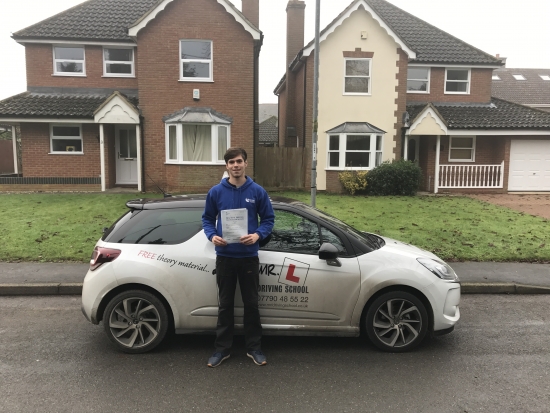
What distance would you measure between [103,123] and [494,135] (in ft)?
51.7

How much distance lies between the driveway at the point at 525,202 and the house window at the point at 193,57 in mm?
11303

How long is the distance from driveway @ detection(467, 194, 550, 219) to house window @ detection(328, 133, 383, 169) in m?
4.25

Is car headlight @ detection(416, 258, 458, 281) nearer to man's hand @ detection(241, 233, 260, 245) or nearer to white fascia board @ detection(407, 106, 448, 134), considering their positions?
man's hand @ detection(241, 233, 260, 245)

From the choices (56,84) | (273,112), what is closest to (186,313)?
(56,84)

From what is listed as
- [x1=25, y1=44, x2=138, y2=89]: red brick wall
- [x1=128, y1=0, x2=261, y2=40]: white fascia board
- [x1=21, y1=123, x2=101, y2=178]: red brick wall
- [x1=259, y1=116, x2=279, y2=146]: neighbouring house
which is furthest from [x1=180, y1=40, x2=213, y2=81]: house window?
[x1=259, y1=116, x2=279, y2=146]: neighbouring house

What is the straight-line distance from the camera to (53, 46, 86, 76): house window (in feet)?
60.8

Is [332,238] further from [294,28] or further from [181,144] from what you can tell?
[294,28]

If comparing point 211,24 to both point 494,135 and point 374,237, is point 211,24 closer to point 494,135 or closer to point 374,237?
point 494,135

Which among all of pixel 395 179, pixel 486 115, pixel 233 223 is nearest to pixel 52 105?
pixel 395 179

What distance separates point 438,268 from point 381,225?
6073 mm

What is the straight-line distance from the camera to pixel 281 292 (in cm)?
444

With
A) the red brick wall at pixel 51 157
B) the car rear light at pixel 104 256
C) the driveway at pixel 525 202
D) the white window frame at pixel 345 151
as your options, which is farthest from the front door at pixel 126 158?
the car rear light at pixel 104 256

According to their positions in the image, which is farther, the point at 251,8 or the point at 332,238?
→ the point at 251,8

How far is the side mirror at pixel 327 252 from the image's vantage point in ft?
14.3
